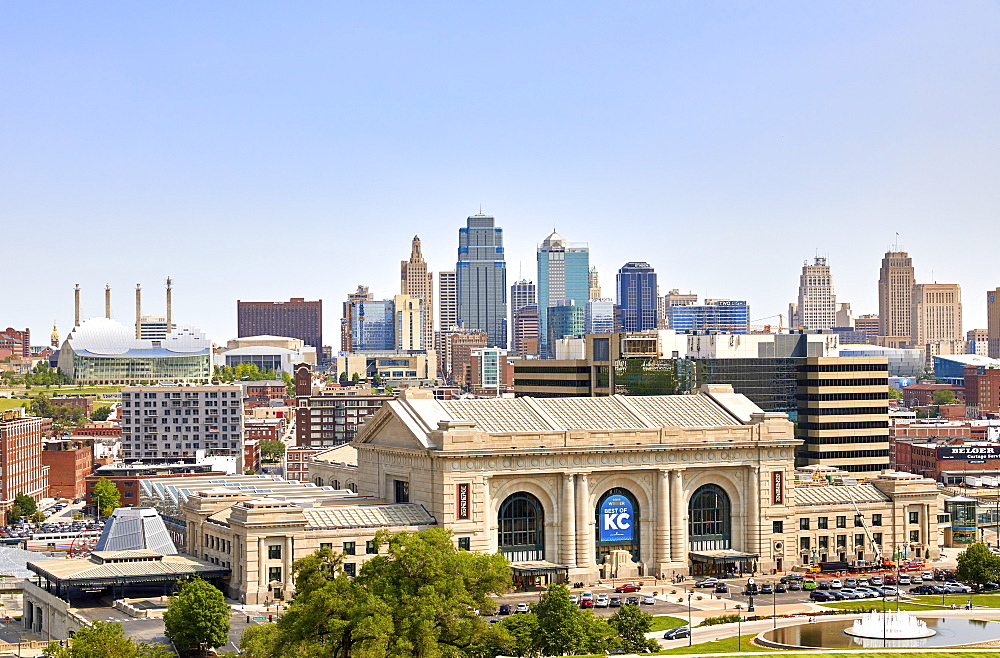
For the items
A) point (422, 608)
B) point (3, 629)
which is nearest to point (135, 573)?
point (3, 629)

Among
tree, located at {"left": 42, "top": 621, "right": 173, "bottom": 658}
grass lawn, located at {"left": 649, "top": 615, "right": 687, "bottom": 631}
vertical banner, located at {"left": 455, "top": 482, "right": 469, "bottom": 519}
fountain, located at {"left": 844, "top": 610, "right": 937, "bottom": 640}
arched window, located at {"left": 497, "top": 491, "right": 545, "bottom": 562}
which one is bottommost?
grass lawn, located at {"left": 649, "top": 615, "right": 687, "bottom": 631}

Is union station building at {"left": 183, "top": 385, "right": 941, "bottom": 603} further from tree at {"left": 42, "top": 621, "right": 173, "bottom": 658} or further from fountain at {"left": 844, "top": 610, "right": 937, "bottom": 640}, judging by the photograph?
fountain at {"left": 844, "top": 610, "right": 937, "bottom": 640}

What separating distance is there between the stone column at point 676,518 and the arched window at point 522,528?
43.8 ft

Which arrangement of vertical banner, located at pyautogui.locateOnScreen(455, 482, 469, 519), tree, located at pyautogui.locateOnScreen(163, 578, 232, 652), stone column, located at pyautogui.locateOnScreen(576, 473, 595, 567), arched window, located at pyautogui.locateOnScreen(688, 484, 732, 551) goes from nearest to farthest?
1. tree, located at pyautogui.locateOnScreen(163, 578, 232, 652)
2. vertical banner, located at pyautogui.locateOnScreen(455, 482, 469, 519)
3. stone column, located at pyautogui.locateOnScreen(576, 473, 595, 567)
4. arched window, located at pyautogui.locateOnScreen(688, 484, 732, 551)

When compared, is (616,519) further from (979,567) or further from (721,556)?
(979,567)

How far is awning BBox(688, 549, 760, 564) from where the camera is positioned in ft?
536

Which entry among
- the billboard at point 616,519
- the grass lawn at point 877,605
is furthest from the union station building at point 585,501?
the grass lawn at point 877,605

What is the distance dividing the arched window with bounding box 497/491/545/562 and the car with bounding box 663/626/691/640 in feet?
108

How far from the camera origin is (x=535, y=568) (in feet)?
511

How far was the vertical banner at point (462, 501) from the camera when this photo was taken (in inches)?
6112

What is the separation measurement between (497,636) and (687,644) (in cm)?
1846

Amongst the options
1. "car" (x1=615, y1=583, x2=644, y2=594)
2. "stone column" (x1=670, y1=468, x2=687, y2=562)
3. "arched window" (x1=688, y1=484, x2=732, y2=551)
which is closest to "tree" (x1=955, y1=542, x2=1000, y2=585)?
"arched window" (x1=688, y1=484, x2=732, y2=551)

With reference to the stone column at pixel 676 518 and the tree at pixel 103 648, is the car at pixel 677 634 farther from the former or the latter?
the tree at pixel 103 648

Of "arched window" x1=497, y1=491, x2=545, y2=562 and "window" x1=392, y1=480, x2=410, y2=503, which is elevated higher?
"window" x1=392, y1=480, x2=410, y2=503
